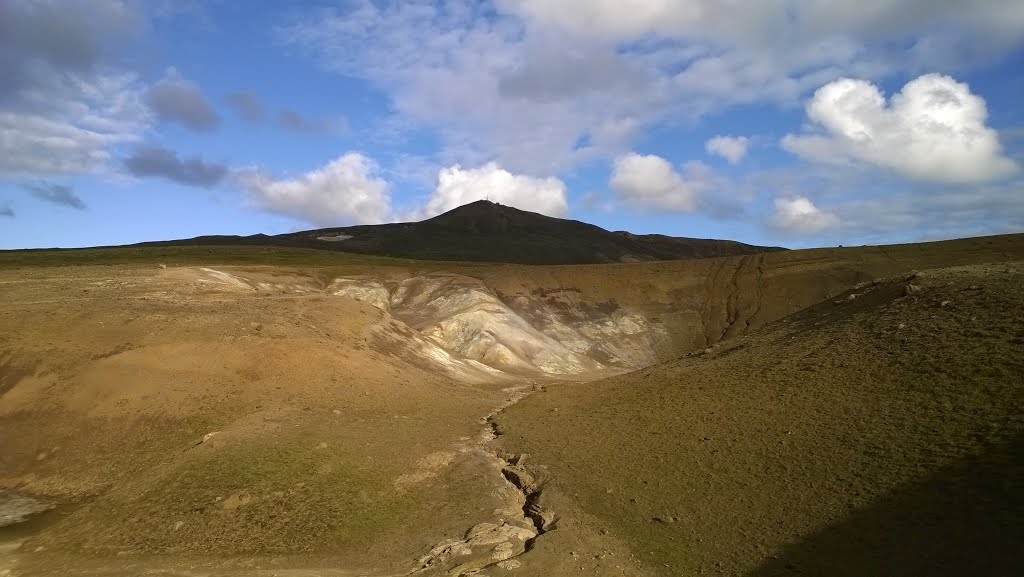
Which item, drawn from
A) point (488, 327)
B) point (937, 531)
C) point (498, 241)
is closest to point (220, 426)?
point (937, 531)

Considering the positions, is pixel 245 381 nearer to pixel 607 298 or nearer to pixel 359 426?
pixel 359 426

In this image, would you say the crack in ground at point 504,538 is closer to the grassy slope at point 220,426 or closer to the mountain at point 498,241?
the grassy slope at point 220,426

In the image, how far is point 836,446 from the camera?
14250mm

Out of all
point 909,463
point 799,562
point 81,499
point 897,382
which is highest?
point 897,382

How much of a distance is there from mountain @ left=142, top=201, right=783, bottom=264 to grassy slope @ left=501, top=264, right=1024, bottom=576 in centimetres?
10956

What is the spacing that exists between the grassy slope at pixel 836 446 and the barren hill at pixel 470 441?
0.07 m

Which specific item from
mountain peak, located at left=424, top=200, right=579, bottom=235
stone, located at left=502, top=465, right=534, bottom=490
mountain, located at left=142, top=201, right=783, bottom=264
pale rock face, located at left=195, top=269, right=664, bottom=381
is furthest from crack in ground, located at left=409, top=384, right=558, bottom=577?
mountain peak, located at left=424, top=200, right=579, bottom=235

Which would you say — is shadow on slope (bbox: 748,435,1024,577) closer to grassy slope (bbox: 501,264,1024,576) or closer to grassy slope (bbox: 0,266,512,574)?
grassy slope (bbox: 501,264,1024,576)

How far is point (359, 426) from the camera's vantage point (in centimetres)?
2062

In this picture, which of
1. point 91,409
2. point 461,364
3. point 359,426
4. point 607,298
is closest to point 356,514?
point 359,426

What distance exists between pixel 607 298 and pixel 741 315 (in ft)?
40.7

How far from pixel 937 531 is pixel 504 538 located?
25.7 ft

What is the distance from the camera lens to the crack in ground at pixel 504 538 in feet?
39.1

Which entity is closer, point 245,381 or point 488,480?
point 488,480
